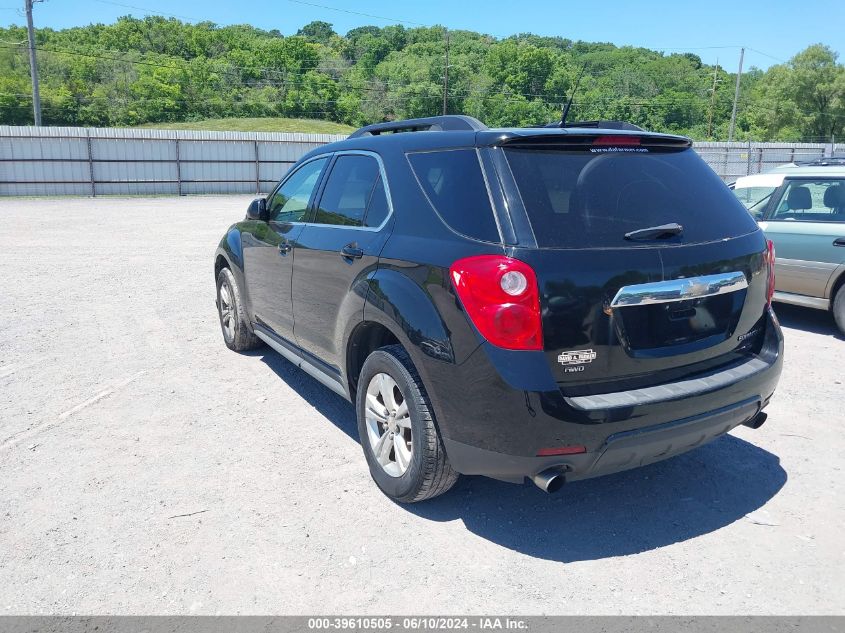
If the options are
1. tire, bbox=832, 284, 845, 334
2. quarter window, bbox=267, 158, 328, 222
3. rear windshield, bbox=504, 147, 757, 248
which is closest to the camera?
rear windshield, bbox=504, 147, 757, 248

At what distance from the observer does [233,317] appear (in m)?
5.95

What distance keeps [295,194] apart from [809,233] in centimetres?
522

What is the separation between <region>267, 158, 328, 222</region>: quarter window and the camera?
4.64 meters

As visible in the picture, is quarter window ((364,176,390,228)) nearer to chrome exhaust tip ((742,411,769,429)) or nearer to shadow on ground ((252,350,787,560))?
shadow on ground ((252,350,787,560))

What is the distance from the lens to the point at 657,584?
284 centimetres

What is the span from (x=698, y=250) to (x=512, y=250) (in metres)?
0.96

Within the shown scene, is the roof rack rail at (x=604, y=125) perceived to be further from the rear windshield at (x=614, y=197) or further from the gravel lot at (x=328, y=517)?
the gravel lot at (x=328, y=517)

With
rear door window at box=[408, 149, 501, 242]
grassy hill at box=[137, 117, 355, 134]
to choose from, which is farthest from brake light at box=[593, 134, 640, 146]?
grassy hill at box=[137, 117, 355, 134]

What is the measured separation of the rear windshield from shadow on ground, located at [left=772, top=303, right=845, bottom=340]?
4366 mm

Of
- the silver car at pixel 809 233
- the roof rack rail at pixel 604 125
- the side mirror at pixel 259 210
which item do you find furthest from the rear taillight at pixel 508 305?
the silver car at pixel 809 233

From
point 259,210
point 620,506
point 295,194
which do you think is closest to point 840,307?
point 620,506

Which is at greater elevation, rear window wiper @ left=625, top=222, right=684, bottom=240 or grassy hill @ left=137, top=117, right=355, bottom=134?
grassy hill @ left=137, top=117, right=355, bottom=134

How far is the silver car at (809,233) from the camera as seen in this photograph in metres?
6.65
